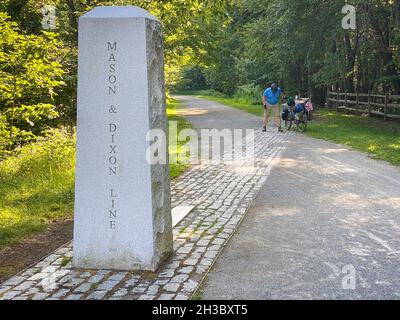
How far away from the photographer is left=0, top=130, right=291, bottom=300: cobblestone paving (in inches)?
175

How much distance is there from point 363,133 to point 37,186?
1293 centimetres

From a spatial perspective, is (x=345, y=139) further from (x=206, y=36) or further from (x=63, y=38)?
(x=206, y=36)

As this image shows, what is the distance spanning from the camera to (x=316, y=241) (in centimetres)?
599

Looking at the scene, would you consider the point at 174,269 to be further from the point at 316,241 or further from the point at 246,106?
the point at 246,106

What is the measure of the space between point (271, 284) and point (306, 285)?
12.8 inches

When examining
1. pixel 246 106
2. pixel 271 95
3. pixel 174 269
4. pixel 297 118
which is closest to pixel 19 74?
pixel 174 269

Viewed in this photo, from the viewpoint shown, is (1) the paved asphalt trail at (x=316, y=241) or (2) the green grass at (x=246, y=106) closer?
(1) the paved asphalt trail at (x=316, y=241)

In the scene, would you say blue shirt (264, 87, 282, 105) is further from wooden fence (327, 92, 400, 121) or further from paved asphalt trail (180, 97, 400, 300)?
paved asphalt trail (180, 97, 400, 300)

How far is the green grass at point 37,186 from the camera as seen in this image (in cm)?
667

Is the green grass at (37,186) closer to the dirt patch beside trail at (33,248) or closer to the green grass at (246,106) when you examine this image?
the dirt patch beside trail at (33,248)

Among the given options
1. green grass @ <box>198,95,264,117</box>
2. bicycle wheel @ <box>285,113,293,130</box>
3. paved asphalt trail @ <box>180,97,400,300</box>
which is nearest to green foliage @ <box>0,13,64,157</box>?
paved asphalt trail @ <box>180,97,400,300</box>

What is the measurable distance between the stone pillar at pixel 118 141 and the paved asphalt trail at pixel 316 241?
929 mm

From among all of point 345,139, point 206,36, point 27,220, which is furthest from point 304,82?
point 27,220

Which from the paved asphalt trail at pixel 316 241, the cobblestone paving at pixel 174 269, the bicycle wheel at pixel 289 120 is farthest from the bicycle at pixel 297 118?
the cobblestone paving at pixel 174 269
